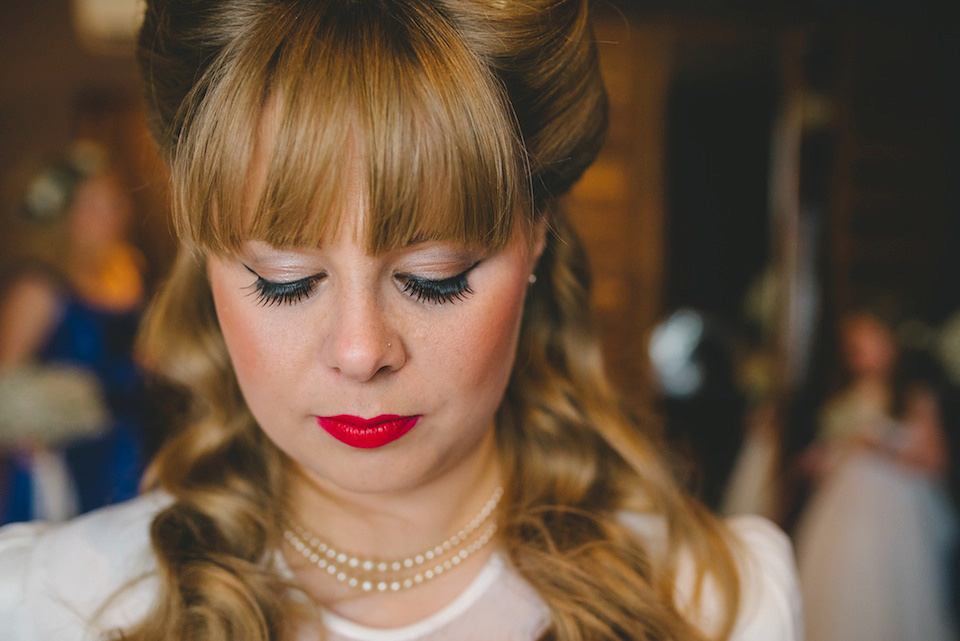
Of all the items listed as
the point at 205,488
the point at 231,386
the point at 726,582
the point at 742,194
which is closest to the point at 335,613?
the point at 205,488

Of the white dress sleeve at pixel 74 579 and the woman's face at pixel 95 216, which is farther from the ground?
the white dress sleeve at pixel 74 579

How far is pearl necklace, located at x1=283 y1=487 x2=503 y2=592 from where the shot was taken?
3.52 ft

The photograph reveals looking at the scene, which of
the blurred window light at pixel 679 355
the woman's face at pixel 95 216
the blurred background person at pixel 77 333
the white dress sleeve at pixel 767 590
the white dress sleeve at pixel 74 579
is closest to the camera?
the white dress sleeve at pixel 74 579

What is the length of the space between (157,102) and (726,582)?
3.03ft

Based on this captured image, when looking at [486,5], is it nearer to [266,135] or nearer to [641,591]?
[266,135]

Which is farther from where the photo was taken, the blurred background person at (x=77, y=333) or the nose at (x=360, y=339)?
the blurred background person at (x=77, y=333)

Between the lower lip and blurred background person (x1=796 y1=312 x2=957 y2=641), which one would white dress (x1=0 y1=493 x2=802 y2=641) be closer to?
the lower lip

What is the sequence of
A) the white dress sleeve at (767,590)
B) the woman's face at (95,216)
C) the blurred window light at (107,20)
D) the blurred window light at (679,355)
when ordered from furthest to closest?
the blurred window light at (679,355), the blurred window light at (107,20), the woman's face at (95,216), the white dress sleeve at (767,590)

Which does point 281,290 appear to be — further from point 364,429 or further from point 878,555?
point 878,555

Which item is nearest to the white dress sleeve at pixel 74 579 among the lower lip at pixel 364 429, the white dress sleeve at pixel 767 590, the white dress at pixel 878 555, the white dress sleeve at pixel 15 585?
the white dress sleeve at pixel 15 585

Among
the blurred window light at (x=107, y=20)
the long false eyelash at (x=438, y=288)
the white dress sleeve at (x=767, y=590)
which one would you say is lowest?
the blurred window light at (x=107, y=20)

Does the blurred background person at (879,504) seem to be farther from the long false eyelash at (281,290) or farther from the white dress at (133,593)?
the long false eyelash at (281,290)

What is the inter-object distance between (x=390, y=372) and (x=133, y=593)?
43 cm

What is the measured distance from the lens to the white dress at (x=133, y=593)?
100 cm
